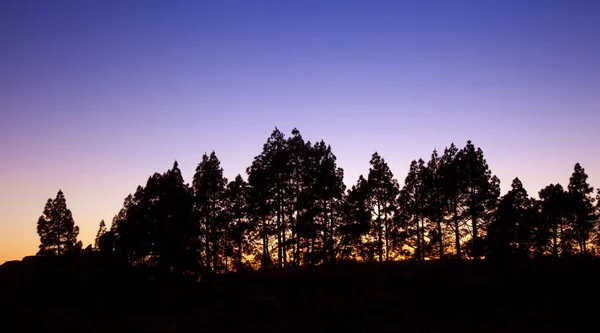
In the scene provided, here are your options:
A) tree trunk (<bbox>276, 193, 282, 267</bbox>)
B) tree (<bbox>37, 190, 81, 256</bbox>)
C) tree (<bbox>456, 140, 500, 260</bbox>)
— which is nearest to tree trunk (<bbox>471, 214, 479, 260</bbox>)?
tree (<bbox>456, 140, 500, 260</bbox>)

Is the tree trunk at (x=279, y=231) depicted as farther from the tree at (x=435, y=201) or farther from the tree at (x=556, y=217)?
the tree at (x=556, y=217)

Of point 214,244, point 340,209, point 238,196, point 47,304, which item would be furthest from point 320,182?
point 47,304

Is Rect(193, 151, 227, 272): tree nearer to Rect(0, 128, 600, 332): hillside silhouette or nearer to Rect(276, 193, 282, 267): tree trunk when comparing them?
Rect(0, 128, 600, 332): hillside silhouette

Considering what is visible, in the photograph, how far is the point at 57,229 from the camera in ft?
198

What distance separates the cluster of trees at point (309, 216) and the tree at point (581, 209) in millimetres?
7521

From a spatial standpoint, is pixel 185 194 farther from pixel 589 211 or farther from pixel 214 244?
pixel 589 211

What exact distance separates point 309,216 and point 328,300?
41.9 feet

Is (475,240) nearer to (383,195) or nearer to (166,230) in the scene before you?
(383,195)

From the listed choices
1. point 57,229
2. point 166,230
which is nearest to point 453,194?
point 166,230

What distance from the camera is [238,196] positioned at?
53.4 meters

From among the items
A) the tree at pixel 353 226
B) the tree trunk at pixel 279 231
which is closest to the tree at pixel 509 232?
the tree at pixel 353 226

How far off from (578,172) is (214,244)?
49.1 metres

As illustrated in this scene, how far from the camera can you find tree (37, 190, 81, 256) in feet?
196

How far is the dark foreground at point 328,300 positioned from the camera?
1282 inches
